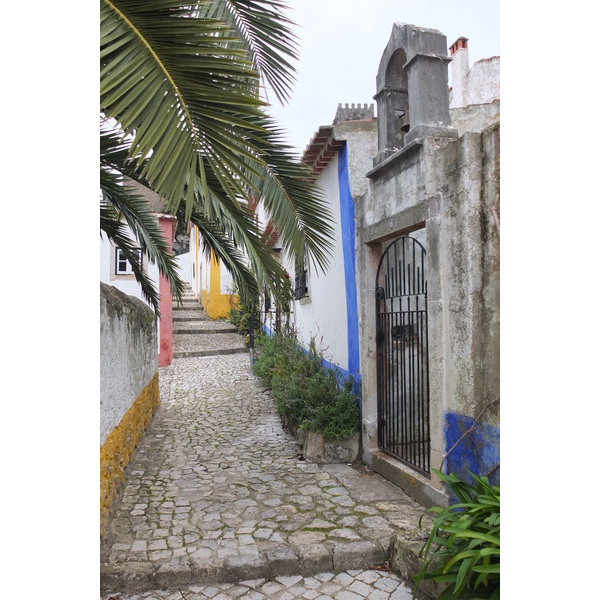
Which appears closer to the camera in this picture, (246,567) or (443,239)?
(246,567)

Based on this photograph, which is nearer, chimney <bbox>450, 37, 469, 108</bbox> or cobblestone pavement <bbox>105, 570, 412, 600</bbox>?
cobblestone pavement <bbox>105, 570, 412, 600</bbox>

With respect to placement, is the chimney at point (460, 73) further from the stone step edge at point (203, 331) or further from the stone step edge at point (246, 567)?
the stone step edge at point (246, 567)

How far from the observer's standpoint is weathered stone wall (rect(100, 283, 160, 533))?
4.10 meters

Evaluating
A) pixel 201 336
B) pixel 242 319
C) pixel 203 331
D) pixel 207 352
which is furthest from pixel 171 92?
pixel 203 331

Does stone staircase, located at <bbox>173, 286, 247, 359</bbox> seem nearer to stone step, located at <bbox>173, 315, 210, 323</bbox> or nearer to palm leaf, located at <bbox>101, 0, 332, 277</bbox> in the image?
stone step, located at <bbox>173, 315, 210, 323</bbox>

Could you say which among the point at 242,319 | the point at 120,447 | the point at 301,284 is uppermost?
the point at 301,284

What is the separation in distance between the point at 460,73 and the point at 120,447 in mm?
12987

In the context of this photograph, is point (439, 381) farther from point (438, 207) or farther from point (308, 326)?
point (308, 326)

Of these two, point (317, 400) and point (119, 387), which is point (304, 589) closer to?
point (119, 387)

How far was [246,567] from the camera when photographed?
11.3 feet

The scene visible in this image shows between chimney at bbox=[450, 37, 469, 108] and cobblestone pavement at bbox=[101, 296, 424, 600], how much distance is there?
34.6ft

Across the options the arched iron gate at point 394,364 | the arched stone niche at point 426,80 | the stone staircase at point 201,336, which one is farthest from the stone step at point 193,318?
the arched stone niche at point 426,80

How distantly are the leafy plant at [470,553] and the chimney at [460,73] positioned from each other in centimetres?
1237

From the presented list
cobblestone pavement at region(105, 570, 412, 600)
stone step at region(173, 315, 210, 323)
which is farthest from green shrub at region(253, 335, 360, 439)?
stone step at region(173, 315, 210, 323)
